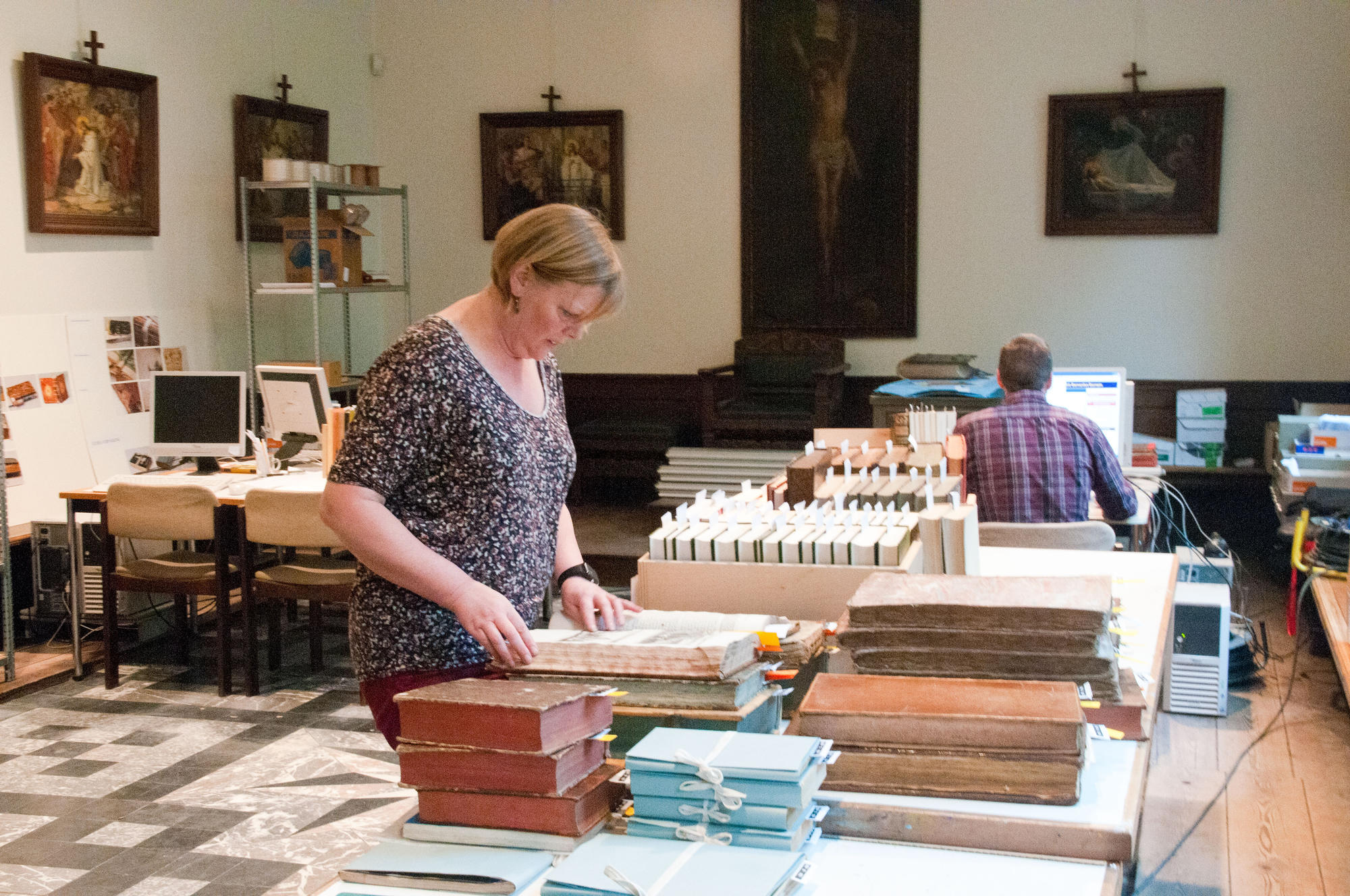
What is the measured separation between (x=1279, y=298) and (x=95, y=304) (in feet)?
20.2

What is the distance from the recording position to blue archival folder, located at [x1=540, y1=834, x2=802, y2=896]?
51.3 inches

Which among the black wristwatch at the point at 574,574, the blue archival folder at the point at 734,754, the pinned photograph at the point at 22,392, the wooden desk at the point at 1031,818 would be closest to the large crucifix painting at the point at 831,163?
the pinned photograph at the point at 22,392

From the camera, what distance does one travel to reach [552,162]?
27.1 feet

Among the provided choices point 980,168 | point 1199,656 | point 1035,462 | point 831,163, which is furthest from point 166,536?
point 980,168

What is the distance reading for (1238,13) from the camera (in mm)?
7180

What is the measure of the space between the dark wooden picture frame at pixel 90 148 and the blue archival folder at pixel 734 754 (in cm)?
508

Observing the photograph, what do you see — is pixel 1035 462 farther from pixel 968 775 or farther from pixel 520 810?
pixel 520 810

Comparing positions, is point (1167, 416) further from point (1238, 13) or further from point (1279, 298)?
point (1238, 13)

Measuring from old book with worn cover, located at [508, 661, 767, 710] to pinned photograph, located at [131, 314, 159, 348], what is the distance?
5183 millimetres

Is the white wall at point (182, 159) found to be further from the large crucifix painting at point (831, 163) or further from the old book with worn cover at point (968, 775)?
the old book with worn cover at point (968, 775)

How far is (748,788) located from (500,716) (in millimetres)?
282

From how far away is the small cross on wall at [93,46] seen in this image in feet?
19.1

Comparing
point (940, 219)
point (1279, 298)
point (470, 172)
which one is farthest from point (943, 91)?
point (470, 172)

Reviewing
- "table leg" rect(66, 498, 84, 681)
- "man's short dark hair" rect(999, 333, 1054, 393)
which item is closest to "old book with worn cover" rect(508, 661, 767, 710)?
"man's short dark hair" rect(999, 333, 1054, 393)
